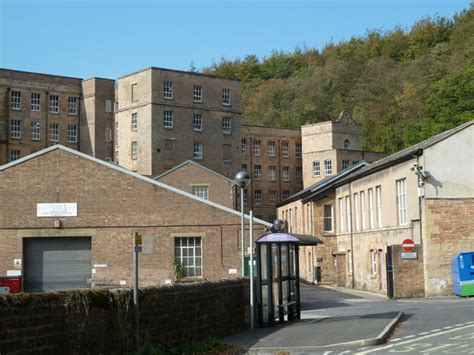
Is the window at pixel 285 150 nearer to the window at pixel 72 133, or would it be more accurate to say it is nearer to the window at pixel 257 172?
the window at pixel 257 172

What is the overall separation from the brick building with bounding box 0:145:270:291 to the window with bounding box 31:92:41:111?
51.8 m

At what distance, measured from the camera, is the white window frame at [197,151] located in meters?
82.4

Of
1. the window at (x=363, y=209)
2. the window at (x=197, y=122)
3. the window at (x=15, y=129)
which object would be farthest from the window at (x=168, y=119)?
the window at (x=363, y=209)

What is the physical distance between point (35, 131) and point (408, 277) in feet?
199

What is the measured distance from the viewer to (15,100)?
88.8 meters

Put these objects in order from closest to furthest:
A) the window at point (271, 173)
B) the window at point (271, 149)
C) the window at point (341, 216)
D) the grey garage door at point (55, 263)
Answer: the grey garage door at point (55, 263)
the window at point (341, 216)
the window at point (271, 173)
the window at point (271, 149)

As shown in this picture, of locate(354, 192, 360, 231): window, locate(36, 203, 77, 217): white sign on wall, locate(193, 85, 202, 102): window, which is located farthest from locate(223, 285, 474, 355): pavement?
locate(193, 85, 202, 102): window

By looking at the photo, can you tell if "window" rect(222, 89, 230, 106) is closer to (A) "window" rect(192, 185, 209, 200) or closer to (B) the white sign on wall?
(A) "window" rect(192, 185, 209, 200)

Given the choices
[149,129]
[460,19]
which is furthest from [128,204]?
[460,19]

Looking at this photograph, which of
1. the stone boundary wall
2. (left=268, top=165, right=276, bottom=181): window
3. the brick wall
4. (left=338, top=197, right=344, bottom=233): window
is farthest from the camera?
(left=268, top=165, right=276, bottom=181): window

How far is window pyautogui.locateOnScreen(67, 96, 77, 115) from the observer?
9350cm

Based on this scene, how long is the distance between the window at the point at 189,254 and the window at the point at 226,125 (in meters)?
46.7

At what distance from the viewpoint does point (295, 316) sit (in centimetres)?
2445

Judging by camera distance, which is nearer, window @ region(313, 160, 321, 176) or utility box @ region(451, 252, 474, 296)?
utility box @ region(451, 252, 474, 296)
